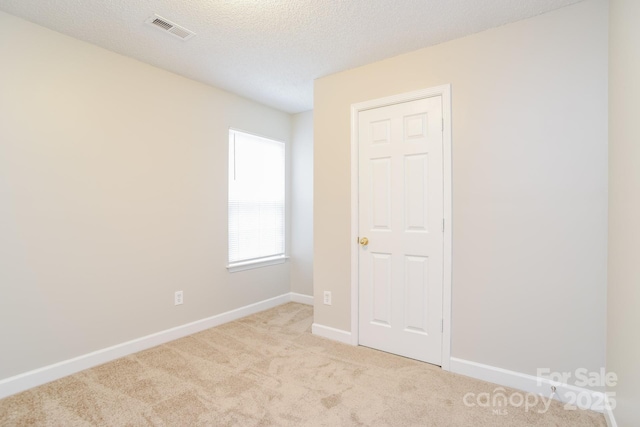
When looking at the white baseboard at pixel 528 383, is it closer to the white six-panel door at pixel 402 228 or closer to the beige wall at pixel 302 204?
the white six-panel door at pixel 402 228

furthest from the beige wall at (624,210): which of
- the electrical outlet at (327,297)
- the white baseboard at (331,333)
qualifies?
the electrical outlet at (327,297)

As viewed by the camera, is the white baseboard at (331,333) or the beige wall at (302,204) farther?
the beige wall at (302,204)

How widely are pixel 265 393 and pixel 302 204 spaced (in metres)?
2.50

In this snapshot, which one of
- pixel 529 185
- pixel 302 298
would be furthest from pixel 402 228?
pixel 302 298

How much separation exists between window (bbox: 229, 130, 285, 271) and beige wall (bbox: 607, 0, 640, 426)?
3.13 m

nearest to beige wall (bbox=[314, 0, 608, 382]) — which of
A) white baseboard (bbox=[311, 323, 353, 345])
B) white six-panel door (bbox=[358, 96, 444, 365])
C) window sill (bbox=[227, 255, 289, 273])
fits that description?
white six-panel door (bbox=[358, 96, 444, 365])

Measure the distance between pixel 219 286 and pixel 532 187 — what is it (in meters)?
2.95

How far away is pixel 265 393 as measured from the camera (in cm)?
209

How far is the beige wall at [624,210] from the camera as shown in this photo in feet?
4.48

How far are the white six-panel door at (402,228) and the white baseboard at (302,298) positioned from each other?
1351 mm

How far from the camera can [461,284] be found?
2379 millimetres

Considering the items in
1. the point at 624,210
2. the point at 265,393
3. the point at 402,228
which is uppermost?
the point at 624,210

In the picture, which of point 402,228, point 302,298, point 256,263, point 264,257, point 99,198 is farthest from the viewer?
point 302,298

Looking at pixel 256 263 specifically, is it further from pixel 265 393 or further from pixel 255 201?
pixel 265 393
